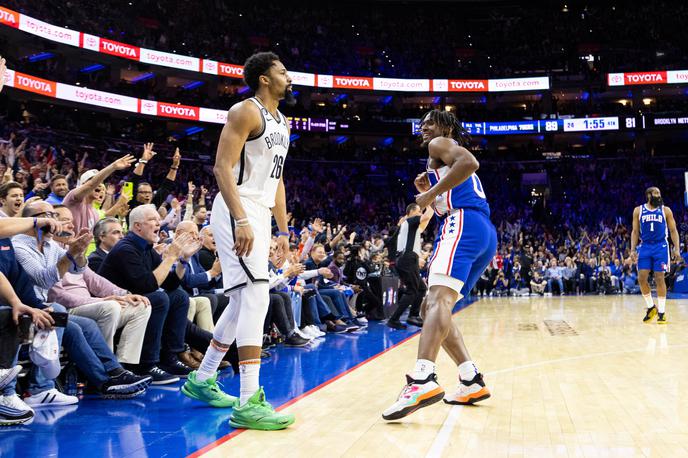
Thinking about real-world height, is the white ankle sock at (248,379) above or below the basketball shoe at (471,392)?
above

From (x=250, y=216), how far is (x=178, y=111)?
961 inches

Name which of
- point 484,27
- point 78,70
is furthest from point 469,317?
point 484,27

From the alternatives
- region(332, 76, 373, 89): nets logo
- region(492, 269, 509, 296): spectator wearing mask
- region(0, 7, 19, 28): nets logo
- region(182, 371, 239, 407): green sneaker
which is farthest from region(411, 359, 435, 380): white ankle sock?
region(332, 76, 373, 89): nets logo

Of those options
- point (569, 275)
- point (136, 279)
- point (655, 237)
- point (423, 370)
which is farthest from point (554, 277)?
point (423, 370)

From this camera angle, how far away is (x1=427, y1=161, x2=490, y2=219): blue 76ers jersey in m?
3.93

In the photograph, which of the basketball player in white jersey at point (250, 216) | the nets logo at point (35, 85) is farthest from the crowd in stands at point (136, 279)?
the nets logo at point (35, 85)

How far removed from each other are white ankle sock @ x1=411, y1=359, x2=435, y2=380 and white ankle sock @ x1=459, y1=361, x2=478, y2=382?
458 millimetres

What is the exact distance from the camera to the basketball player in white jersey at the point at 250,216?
129 inches

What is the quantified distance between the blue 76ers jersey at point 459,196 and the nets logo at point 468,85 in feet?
95.1

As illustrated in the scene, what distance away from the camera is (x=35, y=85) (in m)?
21.6

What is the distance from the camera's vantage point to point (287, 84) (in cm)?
376

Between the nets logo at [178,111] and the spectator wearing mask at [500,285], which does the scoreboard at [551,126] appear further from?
the spectator wearing mask at [500,285]

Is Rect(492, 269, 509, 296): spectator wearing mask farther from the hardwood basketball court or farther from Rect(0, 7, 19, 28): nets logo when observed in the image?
Rect(0, 7, 19, 28): nets logo

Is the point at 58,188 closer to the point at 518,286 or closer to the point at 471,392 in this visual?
the point at 471,392
